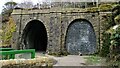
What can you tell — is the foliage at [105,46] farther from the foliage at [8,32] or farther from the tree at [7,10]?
the tree at [7,10]

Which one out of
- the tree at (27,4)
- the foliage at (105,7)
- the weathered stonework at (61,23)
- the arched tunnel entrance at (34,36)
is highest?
the tree at (27,4)

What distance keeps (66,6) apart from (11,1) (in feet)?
27.9

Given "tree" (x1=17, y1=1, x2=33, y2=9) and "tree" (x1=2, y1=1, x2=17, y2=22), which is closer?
"tree" (x1=17, y1=1, x2=33, y2=9)

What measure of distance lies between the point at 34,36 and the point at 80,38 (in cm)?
820

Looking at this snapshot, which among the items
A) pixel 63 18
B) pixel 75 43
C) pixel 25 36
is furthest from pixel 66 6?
pixel 25 36

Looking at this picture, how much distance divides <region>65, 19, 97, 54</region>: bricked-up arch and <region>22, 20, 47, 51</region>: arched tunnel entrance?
4.14 m

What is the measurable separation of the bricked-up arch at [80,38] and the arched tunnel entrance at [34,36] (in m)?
4.14

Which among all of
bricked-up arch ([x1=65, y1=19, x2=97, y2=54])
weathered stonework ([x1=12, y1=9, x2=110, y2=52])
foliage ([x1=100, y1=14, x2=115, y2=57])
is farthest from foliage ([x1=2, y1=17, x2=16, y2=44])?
foliage ([x1=100, y1=14, x2=115, y2=57])

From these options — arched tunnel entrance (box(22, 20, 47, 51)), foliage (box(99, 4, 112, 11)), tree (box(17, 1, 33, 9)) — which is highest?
tree (box(17, 1, 33, 9))

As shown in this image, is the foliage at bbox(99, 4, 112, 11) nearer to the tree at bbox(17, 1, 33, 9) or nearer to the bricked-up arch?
the bricked-up arch

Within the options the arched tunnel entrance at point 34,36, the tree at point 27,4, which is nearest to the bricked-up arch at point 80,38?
the arched tunnel entrance at point 34,36

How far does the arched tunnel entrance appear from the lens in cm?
2202

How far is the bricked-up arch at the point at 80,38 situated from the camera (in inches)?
758

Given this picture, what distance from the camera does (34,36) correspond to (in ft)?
86.3
